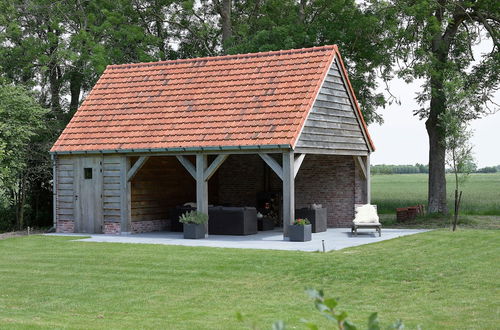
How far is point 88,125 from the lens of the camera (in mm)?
21109

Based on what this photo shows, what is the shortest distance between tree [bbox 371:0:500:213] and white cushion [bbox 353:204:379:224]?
618 cm

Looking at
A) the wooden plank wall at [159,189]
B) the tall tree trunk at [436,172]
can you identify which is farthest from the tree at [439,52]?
the wooden plank wall at [159,189]

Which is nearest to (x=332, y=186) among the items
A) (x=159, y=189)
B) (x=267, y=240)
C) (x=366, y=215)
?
(x=366, y=215)

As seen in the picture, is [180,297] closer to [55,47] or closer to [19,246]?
[19,246]

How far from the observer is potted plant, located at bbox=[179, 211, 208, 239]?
717 inches

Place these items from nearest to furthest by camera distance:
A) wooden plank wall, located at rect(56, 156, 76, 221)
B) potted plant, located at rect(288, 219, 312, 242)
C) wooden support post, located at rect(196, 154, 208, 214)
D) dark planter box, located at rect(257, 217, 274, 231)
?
1. potted plant, located at rect(288, 219, 312, 242)
2. wooden support post, located at rect(196, 154, 208, 214)
3. dark planter box, located at rect(257, 217, 274, 231)
4. wooden plank wall, located at rect(56, 156, 76, 221)

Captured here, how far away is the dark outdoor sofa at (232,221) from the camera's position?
19016 mm

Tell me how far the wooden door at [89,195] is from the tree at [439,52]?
10561 mm

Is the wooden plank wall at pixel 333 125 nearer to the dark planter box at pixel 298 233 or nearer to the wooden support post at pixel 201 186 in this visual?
the dark planter box at pixel 298 233

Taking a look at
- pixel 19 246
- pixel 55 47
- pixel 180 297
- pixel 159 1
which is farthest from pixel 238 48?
pixel 180 297

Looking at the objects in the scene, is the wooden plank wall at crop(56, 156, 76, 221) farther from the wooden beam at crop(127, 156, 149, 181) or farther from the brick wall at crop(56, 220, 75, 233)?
the wooden beam at crop(127, 156, 149, 181)

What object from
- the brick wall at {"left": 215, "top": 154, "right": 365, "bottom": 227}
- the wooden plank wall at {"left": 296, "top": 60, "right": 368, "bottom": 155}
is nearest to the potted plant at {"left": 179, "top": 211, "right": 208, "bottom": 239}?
the wooden plank wall at {"left": 296, "top": 60, "right": 368, "bottom": 155}

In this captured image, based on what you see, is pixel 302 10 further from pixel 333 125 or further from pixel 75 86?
pixel 333 125

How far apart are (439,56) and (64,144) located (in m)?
12.8
